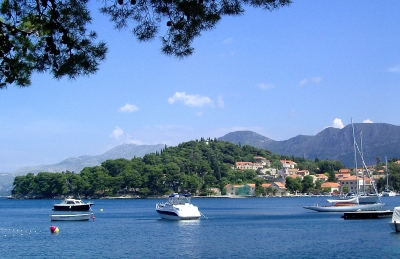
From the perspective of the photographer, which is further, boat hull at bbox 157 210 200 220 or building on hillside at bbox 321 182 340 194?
building on hillside at bbox 321 182 340 194

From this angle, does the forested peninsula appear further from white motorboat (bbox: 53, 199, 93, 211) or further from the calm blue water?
the calm blue water

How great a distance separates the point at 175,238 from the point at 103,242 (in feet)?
17.6

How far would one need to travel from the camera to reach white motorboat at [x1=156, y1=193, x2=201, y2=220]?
55406 mm

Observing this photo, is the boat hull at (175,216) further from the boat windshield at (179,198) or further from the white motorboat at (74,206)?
the white motorboat at (74,206)

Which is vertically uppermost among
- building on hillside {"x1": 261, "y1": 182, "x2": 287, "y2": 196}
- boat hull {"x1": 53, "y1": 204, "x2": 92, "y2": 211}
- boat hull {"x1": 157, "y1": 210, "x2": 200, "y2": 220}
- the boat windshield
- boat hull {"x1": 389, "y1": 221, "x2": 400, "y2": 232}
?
building on hillside {"x1": 261, "y1": 182, "x2": 287, "y2": 196}

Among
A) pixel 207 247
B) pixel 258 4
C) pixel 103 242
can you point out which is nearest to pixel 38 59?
pixel 258 4

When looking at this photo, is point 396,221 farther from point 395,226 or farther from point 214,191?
point 214,191

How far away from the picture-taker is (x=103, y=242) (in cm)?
3788

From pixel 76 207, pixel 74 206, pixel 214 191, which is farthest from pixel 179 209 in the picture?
pixel 214 191

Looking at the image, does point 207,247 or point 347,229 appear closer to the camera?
point 207,247

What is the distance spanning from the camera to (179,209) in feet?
183

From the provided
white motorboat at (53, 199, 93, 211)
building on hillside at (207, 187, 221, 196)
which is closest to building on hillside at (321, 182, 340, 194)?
building on hillside at (207, 187, 221, 196)

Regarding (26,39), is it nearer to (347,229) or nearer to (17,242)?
(17,242)

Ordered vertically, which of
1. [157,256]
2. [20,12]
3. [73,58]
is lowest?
[157,256]
